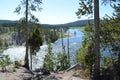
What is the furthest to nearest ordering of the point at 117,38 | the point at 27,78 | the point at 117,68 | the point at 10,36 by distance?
1. the point at 10,36
2. the point at 27,78
3. the point at 117,38
4. the point at 117,68

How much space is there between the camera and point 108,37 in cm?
1925

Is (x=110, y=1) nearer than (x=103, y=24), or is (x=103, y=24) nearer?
(x=110, y=1)

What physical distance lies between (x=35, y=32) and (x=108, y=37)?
19.3 metres

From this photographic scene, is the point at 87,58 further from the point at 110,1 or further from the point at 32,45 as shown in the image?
the point at 32,45

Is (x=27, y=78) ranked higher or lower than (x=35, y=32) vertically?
lower

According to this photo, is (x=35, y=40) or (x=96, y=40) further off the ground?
(x=96, y=40)

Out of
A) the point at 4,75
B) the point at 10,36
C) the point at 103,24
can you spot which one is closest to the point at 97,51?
the point at 103,24

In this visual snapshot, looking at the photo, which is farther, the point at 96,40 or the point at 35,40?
the point at 35,40

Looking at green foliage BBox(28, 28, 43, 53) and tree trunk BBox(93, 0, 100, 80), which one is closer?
tree trunk BBox(93, 0, 100, 80)

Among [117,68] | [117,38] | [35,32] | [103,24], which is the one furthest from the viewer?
[35,32]

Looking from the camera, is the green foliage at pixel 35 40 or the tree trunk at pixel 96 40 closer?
the tree trunk at pixel 96 40

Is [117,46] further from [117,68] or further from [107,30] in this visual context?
[117,68]

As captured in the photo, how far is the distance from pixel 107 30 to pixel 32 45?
65.0 ft

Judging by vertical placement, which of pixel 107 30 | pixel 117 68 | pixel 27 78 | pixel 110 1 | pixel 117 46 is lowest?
pixel 27 78
